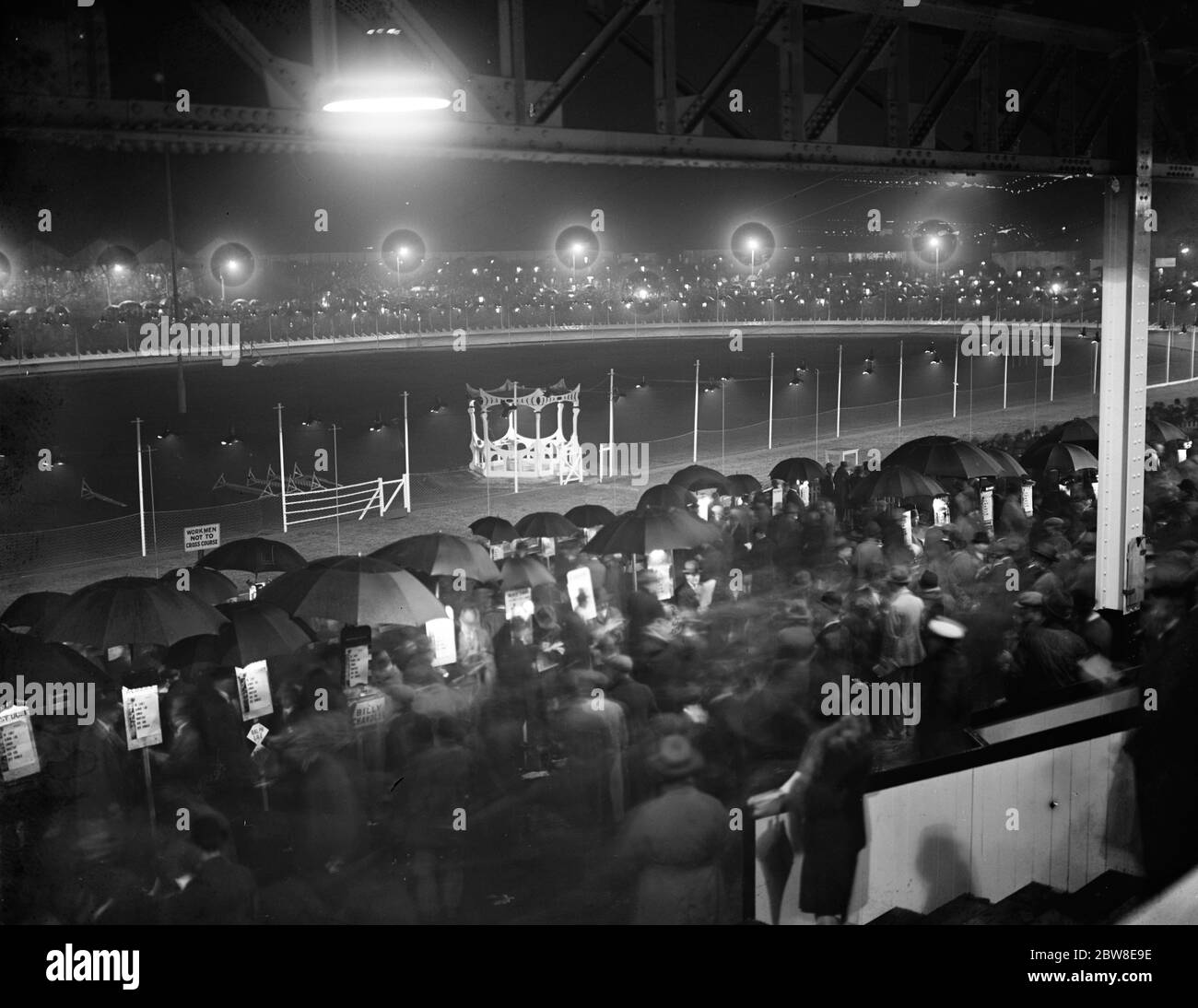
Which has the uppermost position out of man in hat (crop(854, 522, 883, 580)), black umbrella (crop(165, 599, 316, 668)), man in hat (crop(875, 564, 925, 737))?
black umbrella (crop(165, 599, 316, 668))

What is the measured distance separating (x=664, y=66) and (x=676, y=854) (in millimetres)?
3595

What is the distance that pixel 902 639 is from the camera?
7629 millimetres

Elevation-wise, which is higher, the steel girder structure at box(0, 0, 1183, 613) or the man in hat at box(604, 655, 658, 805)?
the steel girder structure at box(0, 0, 1183, 613)

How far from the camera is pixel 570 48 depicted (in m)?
5.63

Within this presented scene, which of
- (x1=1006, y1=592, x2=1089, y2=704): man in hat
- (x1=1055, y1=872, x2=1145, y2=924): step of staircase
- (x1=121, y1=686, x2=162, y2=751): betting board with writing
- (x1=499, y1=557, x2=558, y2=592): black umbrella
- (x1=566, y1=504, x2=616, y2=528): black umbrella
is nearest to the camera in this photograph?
(x1=1055, y1=872, x2=1145, y2=924): step of staircase

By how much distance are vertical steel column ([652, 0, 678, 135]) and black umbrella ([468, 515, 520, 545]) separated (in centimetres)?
489

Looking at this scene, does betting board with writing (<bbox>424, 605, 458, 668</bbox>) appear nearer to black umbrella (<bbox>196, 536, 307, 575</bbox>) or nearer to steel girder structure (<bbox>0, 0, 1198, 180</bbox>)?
black umbrella (<bbox>196, 536, 307, 575</bbox>)

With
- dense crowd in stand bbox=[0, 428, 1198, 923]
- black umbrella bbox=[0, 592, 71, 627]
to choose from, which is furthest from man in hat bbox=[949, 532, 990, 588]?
black umbrella bbox=[0, 592, 71, 627]

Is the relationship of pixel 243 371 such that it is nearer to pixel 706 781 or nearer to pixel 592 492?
pixel 592 492

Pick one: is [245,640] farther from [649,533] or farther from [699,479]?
[699,479]

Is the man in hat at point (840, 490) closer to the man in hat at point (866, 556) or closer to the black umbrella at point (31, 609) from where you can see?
the man in hat at point (866, 556)

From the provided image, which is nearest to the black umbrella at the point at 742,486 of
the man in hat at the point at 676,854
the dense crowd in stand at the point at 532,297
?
the man in hat at the point at 676,854

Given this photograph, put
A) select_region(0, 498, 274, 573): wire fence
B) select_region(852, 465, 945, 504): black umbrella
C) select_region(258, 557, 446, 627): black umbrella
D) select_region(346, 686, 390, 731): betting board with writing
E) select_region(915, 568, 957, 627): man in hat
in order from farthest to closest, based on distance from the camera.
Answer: select_region(0, 498, 274, 573): wire fence, select_region(852, 465, 945, 504): black umbrella, select_region(915, 568, 957, 627): man in hat, select_region(258, 557, 446, 627): black umbrella, select_region(346, 686, 390, 731): betting board with writing

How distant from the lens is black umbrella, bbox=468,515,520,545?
10.2 metres
